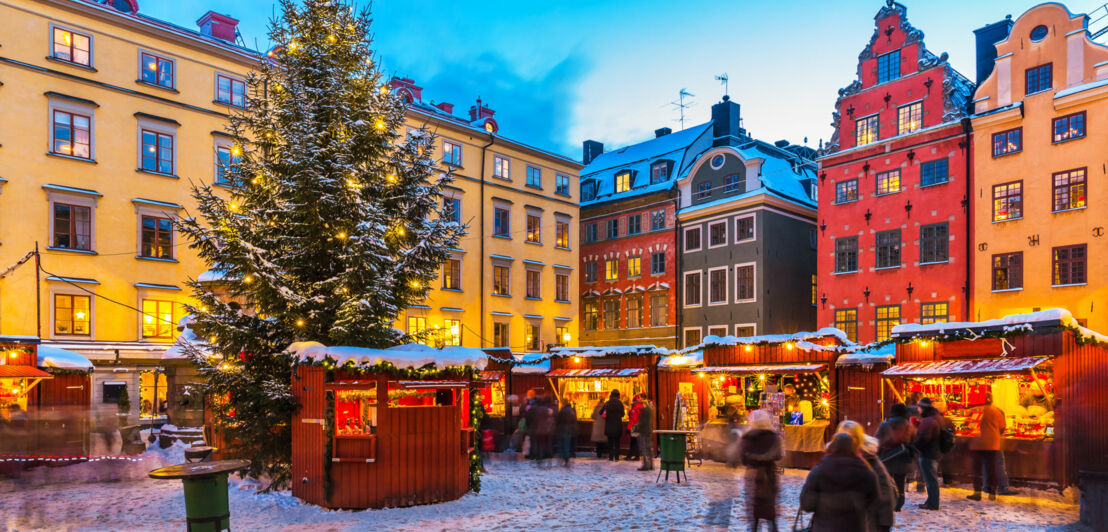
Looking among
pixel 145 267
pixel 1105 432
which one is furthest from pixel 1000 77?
pixel 145 267

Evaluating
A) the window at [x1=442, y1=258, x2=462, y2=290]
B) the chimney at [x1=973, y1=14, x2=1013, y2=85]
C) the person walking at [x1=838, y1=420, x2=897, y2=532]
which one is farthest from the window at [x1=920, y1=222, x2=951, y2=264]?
the person walking at [x1=838, y1=420, x2=897, y2=532]

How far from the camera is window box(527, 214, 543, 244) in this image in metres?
41.0

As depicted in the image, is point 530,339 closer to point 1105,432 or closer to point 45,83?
point 45,83

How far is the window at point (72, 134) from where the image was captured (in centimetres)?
2698

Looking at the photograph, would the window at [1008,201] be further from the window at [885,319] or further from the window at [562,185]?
the window at [562,185]

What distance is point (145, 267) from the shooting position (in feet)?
94.0

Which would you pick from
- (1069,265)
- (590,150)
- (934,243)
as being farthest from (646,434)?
(590,150)

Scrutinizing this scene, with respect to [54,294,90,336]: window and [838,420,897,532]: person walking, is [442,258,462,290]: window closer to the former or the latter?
[54,294,90,336]: window

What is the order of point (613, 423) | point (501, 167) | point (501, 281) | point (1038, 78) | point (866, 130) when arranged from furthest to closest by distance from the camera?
1. point (501, 167)
2. point (501, 281)
3. point (866, 130)
4. point (1038, 78)
5. point (613, 423)

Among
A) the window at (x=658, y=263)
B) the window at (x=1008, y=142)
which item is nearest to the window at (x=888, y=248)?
the window at (x=1008, y=142)

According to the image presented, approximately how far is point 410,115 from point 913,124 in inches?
847

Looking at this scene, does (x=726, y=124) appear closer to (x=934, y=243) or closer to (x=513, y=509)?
(x=934, y=243)

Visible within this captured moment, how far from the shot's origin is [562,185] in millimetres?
43094

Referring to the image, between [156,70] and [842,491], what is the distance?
97.8 ft
